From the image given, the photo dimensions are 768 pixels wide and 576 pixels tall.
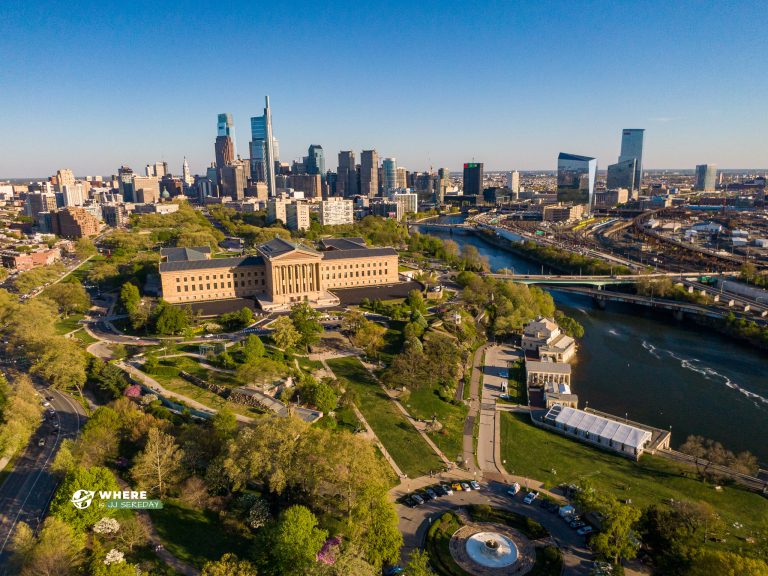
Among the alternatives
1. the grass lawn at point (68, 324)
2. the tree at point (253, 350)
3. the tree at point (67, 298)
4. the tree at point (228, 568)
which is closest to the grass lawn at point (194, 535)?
the tree at point (228, 568)

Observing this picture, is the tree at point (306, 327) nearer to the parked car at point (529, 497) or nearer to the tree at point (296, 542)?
the parked car at point (529, 497)

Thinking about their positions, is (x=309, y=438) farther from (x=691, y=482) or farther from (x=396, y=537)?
(x=691, y=482)

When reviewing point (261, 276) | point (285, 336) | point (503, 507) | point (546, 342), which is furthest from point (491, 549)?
point (261, 276)

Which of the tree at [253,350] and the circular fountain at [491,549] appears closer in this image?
the circular fountain at [491,549]

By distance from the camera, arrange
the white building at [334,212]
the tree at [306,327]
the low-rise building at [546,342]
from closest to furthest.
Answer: the tree at [306,327] → the low-rise building at [546,342] → the white building at [334,212]

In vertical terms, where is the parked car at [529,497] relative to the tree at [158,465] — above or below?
below

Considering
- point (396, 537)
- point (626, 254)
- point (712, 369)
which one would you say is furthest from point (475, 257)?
point (396, 537)

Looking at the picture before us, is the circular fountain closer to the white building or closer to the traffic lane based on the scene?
the traffic lane
